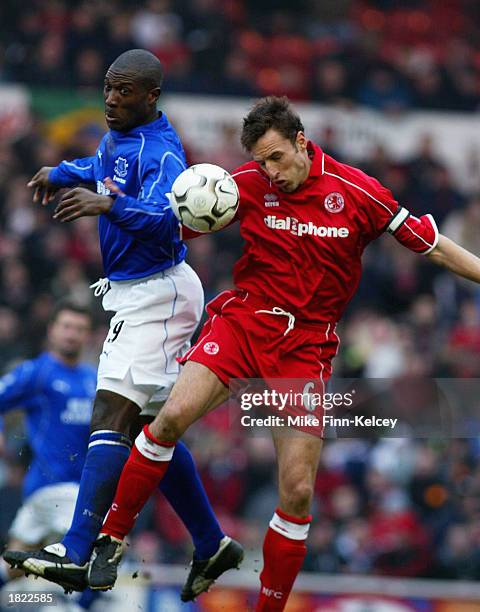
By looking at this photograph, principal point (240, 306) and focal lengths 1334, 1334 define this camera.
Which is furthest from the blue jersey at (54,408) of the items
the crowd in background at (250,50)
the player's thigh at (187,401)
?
the crowd in background at (250,50)

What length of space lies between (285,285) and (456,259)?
A: 87 cm

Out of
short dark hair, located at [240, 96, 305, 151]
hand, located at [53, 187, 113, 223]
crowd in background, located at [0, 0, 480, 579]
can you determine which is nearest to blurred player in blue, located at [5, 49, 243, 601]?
hand, located at [53, 187, 113, 223]

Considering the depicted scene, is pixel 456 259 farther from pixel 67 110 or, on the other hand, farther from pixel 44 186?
pixel 67 110

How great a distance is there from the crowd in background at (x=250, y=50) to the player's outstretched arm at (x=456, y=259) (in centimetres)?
906

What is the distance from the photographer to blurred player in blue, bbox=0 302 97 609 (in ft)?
30.2

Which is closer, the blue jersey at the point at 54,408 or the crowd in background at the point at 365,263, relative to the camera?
the blue jersey at the point at 54,408

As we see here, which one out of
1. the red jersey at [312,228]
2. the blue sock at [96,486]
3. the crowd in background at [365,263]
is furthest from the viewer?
the crowd in background at [365,263]

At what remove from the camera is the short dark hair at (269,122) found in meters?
6.52

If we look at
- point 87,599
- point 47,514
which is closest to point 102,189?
point 47,514

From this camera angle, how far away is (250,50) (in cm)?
1666

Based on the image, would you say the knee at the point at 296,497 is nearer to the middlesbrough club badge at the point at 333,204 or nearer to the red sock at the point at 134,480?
the red sock at the point at 134,480

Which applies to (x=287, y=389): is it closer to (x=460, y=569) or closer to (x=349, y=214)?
(x=349, y=214)

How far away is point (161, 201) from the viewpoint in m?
6.41

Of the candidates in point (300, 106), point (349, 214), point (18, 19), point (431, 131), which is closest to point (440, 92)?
point (431, 131)
